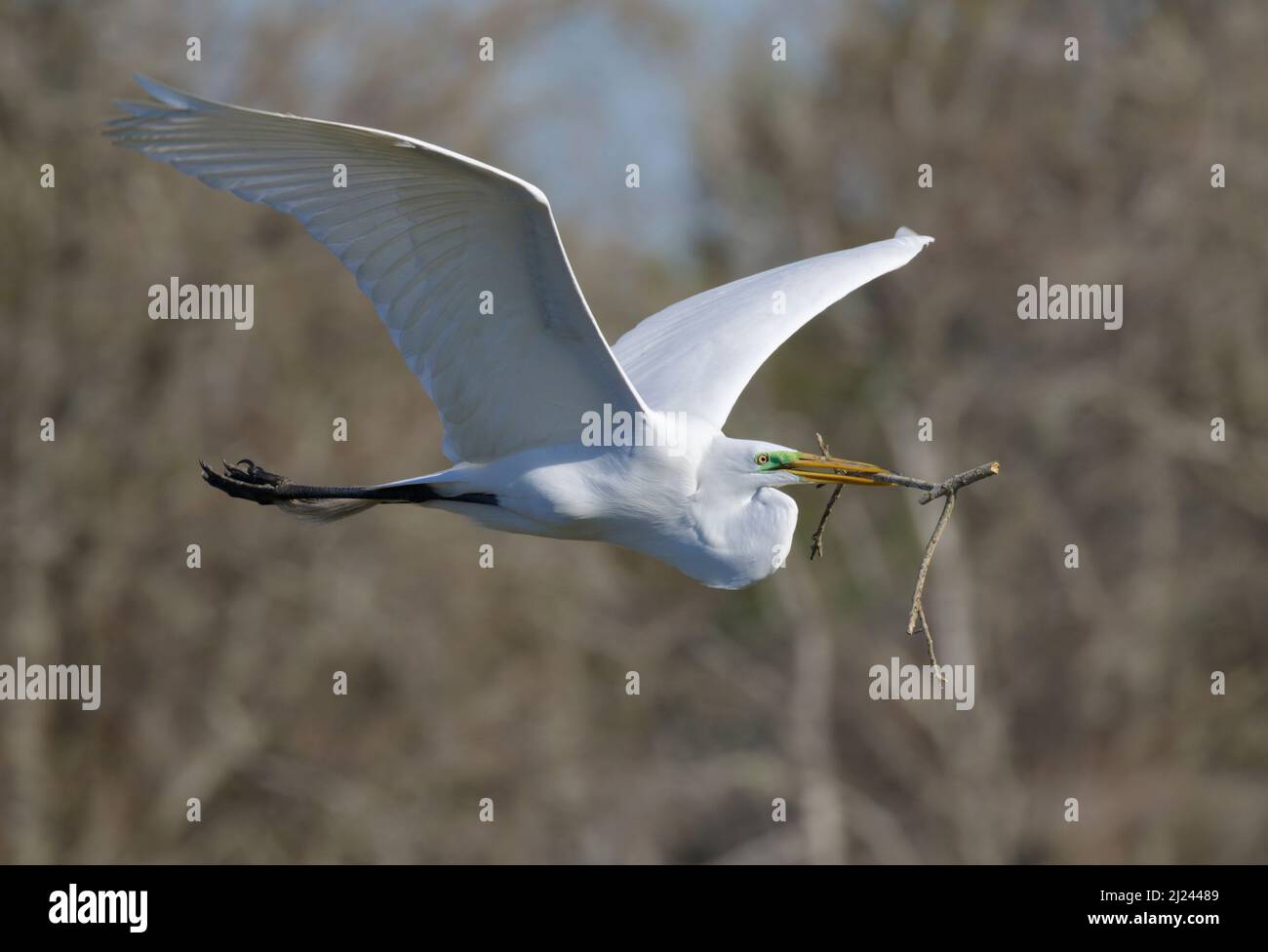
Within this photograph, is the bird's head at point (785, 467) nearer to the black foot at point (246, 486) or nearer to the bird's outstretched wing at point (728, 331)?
the bird's outstretched wing at point (728, 331)

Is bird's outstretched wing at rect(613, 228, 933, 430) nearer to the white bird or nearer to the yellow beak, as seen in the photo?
the white bird

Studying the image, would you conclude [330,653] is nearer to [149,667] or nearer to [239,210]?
[149,667]

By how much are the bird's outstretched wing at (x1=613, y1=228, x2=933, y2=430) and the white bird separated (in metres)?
0.04

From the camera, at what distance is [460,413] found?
593cm

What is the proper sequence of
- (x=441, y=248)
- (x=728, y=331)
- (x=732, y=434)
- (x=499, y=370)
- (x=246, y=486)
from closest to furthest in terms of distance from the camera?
(x=441, y=248) < (x=499, y=370) < (x=246, y=486) < (x=728, y=331) < (x=732, y=434)

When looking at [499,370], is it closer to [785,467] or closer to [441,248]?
[441,248]

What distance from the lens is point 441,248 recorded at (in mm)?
5461

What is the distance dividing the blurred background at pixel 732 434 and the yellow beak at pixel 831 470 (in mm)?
11915

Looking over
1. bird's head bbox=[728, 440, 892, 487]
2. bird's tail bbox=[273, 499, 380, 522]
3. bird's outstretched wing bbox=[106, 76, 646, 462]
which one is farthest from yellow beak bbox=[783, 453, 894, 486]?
bird's tail bbox=[273, 499, 380, 522]

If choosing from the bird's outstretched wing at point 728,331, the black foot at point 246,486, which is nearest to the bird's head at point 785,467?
the bird's outstretched wing at point 728,331

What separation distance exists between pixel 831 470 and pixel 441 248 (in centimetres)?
148

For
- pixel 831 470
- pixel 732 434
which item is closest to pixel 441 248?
pixel 831 470

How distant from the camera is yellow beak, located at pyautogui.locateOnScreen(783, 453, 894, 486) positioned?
5754mm

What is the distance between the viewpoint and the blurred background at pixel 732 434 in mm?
16719
